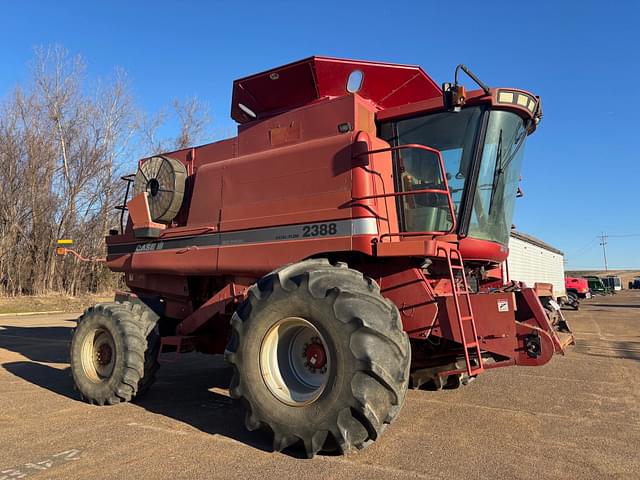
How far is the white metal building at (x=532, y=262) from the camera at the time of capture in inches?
839

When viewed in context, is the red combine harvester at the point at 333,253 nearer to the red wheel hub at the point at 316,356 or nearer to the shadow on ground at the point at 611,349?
the red wheel hub at the point at 316,356

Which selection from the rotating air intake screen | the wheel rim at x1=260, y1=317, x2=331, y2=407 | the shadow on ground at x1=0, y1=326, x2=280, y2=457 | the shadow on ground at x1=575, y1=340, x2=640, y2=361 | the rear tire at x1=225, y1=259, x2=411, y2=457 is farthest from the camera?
the shadow on ground at x1=575, y1=340, x2=640, y2=361

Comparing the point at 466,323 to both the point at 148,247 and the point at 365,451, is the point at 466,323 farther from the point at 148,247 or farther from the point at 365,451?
the point at 148,247

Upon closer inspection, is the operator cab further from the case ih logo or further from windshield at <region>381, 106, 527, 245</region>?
the case ih logo

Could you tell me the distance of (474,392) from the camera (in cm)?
609

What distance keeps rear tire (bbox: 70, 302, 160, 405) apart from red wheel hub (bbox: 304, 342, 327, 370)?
93.4 inches

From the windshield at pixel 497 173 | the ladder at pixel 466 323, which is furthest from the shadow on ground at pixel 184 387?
the windshield at pixel 497 173

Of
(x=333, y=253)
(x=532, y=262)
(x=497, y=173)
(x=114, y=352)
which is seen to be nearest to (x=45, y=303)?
(x=114, y=352)

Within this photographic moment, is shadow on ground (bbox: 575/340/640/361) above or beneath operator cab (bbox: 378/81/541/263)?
beneath

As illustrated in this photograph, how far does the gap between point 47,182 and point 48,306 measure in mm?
7565

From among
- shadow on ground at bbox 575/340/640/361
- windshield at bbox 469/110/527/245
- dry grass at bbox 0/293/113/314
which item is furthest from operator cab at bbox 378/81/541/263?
dry grass at bbox 0/293/113/314

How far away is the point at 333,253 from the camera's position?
16.2 ft

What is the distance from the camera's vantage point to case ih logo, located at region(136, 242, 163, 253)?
6449mm

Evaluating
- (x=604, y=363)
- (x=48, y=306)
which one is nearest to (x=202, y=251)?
(x=604, y=363)
